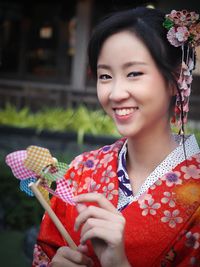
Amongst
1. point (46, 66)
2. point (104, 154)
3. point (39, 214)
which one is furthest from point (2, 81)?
point (104, 154)

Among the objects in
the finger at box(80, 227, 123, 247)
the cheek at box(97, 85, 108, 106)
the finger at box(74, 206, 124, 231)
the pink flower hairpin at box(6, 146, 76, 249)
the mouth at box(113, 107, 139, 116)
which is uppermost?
the cheek at box(97, 85, 108, 106)

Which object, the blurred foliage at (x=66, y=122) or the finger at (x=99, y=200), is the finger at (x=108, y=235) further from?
the blurred foliage at (x=66, y=122)

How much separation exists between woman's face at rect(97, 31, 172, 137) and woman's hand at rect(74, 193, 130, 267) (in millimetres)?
256

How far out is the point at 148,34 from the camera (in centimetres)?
146

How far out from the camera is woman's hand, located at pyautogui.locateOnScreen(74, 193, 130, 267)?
4.17ft

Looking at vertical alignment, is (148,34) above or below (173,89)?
above

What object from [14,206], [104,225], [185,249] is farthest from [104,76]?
[14,206]

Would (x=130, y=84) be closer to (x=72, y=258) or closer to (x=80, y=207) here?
(x=80, y=207)

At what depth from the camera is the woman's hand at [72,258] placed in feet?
4.49

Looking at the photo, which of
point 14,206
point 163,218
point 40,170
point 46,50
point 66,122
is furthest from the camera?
point 46,50

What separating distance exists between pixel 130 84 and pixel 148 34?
0.16m

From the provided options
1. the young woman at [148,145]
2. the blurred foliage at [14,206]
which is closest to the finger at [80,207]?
the young woman at [148,145]

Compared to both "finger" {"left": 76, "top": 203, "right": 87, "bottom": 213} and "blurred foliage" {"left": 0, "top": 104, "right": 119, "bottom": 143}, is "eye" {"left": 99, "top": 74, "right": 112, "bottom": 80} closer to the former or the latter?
"finger" {"left": 76, "top": 203, "right": 87, "bottom": 213}

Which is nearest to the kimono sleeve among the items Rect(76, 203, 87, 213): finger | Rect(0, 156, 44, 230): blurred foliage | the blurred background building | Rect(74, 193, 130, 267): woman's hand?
Rect(74, 193, 130, 267): woman's hand
